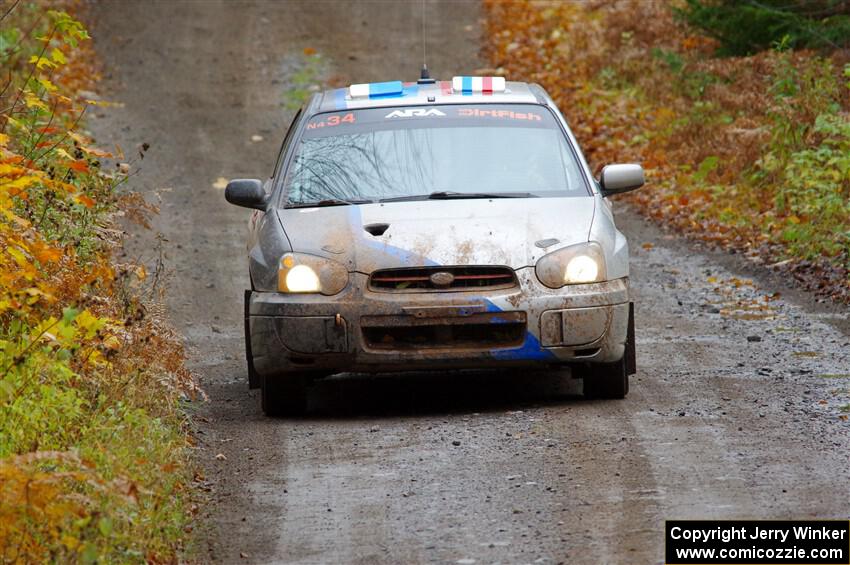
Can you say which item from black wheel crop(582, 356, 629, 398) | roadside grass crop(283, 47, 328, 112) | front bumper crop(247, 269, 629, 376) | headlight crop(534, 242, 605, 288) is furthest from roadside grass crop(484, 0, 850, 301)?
front bumper crop(247, 269, 629, 376)

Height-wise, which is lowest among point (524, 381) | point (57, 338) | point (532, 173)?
point (524, 381)

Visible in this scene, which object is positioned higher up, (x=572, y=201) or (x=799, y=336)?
(x=572, y=201)

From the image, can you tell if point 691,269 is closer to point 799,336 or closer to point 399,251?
point 799,336

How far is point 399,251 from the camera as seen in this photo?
313 inches

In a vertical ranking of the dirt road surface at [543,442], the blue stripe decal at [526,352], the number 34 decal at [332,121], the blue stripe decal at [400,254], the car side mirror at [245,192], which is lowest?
the dirt road surface at [543,442]

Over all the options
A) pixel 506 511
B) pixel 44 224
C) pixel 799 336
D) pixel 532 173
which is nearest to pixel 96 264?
pixel 44 224

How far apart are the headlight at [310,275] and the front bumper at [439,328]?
0.16 feet

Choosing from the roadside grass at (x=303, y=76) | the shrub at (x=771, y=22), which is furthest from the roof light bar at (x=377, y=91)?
the roadside grass at (x=303, y=76)

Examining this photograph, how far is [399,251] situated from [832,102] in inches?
406

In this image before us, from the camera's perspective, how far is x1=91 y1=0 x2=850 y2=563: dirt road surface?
5828mm

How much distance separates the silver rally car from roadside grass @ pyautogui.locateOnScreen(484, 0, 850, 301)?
14.3ft

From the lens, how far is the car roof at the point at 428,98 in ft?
31.6

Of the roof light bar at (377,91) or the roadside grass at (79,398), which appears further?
the roof light bar at (377,91)

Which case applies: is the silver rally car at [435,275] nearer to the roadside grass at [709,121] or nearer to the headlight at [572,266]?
the headlight at [572,266]
